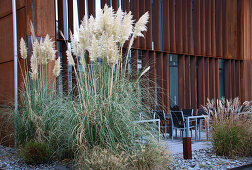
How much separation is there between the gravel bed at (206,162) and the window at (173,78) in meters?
4.22

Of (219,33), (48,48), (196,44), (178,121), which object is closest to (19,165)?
(48,48)

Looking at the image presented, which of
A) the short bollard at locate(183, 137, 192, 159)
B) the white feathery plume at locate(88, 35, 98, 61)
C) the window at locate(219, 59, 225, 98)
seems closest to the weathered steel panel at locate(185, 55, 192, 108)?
the window at locate(219, 59, 225, 98)

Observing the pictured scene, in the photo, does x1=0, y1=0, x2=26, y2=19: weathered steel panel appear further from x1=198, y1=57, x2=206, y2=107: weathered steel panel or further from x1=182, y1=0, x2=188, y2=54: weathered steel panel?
x1=198, y1=57, x2=206, y2=107: weathered steel panel

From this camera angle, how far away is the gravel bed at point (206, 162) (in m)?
3.93

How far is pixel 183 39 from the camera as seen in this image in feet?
29.2

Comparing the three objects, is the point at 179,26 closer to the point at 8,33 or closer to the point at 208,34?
the point at 208,34

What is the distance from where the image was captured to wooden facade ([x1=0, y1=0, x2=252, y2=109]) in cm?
584

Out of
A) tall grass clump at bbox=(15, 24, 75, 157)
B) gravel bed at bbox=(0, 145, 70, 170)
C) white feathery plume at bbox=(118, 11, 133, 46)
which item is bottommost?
gravel bed at bbox=(0, 145, 70, 170)

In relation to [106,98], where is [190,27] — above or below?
above

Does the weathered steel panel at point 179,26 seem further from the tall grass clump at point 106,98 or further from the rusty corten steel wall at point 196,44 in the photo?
the tall grass clump at point 106,98

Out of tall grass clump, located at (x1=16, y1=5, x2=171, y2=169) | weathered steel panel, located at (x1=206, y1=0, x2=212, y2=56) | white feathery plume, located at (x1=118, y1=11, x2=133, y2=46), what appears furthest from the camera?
weathered steel panel, located at (x1=206, y1=0, x2=212, y2=56)

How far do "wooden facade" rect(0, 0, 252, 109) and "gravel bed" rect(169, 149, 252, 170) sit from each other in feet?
6.95

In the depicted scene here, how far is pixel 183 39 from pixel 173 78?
47.2 inches

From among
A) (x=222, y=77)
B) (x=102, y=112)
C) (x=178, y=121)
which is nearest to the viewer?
(x=102, y=112)
